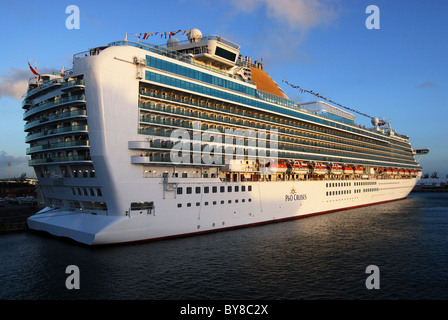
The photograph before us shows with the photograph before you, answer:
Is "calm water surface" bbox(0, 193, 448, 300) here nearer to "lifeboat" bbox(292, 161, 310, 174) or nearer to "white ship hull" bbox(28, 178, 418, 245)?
"white ship hull" bbox(28, 178, 418, 245)

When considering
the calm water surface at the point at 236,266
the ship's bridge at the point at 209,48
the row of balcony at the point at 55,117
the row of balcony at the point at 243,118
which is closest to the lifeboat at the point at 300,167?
the row of balcony at the point at 243,118

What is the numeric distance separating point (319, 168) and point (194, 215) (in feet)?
88.5

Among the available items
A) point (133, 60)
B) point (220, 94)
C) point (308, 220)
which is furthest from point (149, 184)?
point (308, 220)

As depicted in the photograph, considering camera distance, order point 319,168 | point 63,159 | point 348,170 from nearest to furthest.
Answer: point 63,159
point 319,168
point 348,170

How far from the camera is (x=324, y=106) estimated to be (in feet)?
200

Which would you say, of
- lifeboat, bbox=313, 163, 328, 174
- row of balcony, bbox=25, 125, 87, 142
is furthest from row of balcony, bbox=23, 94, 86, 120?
lifeboat, bbox=313, 163, 328, 174

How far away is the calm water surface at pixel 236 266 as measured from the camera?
19250 millimetres

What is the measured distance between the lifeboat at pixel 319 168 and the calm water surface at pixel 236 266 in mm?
16493

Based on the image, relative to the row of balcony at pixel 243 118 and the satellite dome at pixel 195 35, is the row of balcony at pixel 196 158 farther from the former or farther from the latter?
the satellite dome at pixel 195 35

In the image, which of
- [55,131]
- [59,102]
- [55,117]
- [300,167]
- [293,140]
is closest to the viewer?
[59,102]

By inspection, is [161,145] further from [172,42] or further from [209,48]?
[172,42]

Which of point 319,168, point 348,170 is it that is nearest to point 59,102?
point 319,168

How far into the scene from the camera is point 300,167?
47281 mm

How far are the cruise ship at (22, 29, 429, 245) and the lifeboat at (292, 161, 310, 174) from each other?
0.79 feet
